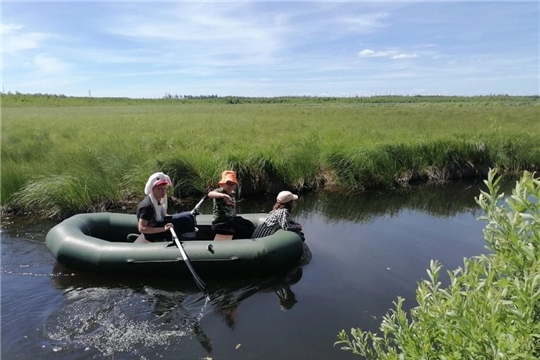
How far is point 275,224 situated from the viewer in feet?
19.4

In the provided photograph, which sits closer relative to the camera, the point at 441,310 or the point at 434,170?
the point at 441,310

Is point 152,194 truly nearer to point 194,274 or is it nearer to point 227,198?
point 227,198

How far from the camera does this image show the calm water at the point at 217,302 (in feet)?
13.6

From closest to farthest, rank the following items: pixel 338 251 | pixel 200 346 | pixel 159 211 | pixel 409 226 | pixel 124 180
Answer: pixel 200 346 < pixel 159 211 < pixel 338 251 < pixel 409 226 < pixel 124 180

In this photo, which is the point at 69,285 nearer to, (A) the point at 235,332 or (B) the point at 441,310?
(A) the point at 235,332

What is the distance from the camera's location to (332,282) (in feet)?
18.1

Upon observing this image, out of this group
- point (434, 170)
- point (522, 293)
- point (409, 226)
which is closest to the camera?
point (522, 293)

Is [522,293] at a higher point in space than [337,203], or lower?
higher

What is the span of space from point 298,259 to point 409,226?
3079 mm

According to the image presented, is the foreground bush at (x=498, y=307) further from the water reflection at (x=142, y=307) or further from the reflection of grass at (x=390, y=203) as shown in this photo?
the reflection of grass at (x=390, y=203)

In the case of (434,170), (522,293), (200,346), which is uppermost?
(522,293)

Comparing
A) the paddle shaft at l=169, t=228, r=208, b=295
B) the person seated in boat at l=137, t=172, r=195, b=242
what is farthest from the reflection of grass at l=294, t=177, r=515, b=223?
the paddle shaft at l=169, t=228, r=208, b=295

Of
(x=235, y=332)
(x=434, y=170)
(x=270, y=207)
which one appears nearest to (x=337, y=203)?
(x=270, y=207)

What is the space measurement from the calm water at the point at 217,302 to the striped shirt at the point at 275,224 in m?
0.61
